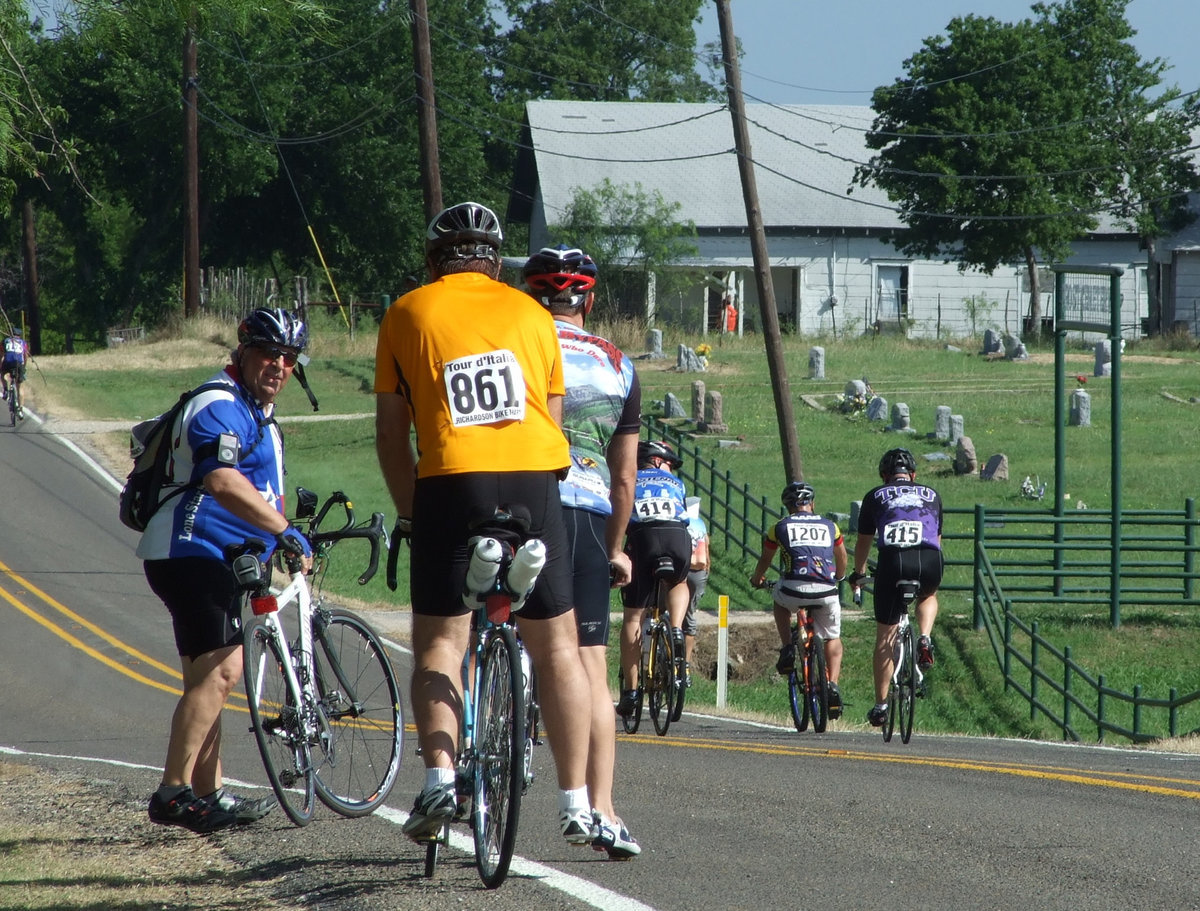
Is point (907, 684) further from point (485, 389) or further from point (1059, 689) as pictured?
point (485, 389)

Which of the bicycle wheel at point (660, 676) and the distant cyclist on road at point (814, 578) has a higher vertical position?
the distant cyclist on road at point (814, 578)

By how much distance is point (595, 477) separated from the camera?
5445 mm

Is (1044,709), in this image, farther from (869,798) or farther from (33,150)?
(33,150)

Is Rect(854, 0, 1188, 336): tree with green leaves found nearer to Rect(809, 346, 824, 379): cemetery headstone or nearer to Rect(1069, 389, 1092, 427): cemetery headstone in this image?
Rect(809, 346, 824, 379): cemetery headstone

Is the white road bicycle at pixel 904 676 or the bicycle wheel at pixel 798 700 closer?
the white road bicycle at pixel 904 676

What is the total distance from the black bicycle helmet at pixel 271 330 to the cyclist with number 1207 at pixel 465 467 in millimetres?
1054

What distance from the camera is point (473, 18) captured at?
77688 millimetres

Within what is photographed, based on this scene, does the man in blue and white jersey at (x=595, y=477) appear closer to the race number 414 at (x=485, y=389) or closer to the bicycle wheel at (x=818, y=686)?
the race number 414 at (x=485, y=389)

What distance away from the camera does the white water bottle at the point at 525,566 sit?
462 cm

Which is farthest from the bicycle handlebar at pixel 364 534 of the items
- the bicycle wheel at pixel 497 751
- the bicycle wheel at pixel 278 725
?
the bicycle wheel at pixel 497 751

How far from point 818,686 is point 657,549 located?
1682 mm

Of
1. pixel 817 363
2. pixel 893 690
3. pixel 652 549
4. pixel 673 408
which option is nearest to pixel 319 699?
pixel 652 549

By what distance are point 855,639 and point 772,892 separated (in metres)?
13.7

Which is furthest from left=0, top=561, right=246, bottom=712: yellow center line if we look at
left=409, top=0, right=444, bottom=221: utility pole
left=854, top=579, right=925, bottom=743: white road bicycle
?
left=409, top=0, right=444, bottom=221: utility pole
